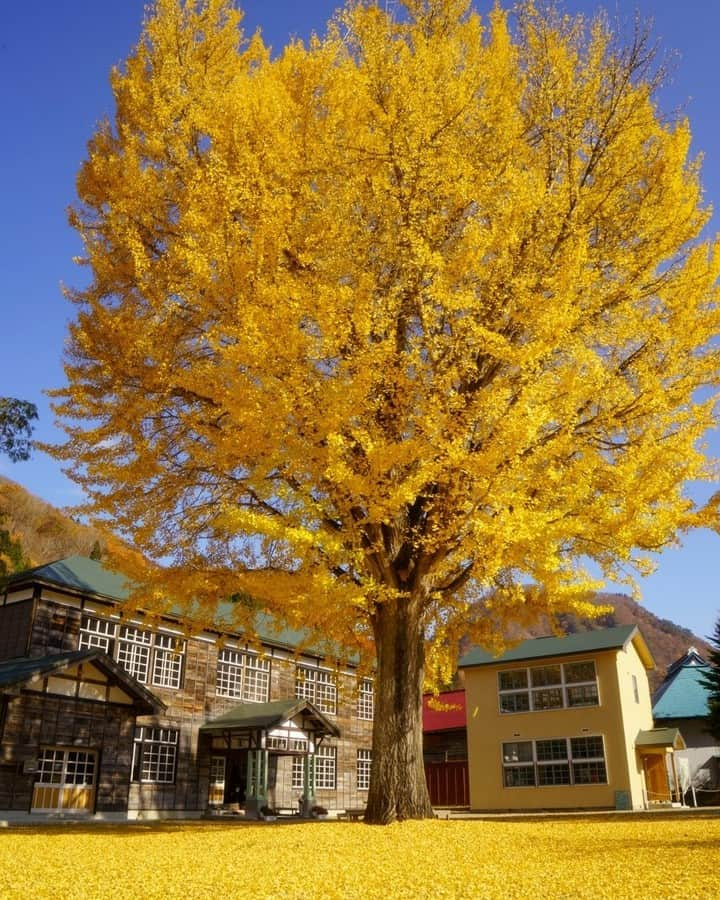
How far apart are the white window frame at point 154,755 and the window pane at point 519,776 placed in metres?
10.9

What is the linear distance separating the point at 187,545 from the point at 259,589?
188 centimetres

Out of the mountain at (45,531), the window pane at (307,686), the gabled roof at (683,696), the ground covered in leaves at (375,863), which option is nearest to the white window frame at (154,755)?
the window pane at (307,686)

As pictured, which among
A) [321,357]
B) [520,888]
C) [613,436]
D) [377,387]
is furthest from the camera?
[613,436]

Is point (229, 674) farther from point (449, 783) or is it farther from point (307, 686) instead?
point (449, 783)

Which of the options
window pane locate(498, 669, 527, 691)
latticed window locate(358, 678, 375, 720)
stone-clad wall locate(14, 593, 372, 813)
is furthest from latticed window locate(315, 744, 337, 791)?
window pane locate(498, 669, 527, 691)

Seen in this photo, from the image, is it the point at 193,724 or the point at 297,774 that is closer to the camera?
the point at 193,724

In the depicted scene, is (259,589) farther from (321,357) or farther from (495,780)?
(495,780)

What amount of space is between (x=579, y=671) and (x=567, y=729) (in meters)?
1.89

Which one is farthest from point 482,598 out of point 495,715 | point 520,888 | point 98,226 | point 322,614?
point 495,715

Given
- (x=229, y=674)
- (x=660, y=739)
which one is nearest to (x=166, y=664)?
(x=229, y=674)

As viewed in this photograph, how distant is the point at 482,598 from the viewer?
11766 mm

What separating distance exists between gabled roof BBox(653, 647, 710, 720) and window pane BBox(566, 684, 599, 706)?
830 centimetres

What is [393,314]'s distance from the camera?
957 cm

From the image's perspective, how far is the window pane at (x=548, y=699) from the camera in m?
24.4
